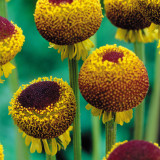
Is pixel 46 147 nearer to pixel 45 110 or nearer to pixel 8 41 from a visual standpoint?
pixel 45 110

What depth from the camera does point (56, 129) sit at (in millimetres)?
790

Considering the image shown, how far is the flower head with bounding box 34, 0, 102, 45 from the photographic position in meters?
0.78

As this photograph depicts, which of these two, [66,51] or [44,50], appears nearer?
[66,51]

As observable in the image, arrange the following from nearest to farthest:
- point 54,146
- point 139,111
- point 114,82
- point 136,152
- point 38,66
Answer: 1. point 136,152
2. point 114,82
3. point 54,146
4. point 139,111
5. point 38,66

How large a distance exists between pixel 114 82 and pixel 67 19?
146 millimetres

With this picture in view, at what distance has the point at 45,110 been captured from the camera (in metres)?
0.79

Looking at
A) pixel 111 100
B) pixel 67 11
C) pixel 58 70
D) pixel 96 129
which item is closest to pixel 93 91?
pixel 111 100

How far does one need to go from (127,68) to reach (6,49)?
23 cm

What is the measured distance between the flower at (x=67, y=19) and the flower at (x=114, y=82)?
2.4 inches

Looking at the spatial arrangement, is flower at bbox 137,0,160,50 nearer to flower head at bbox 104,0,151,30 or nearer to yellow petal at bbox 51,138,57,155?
flower head at bbox 104,0,151,30

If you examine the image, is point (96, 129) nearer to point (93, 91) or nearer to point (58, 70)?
point (93, 91)

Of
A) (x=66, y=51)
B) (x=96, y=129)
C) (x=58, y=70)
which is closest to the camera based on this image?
(x=66, y=51)

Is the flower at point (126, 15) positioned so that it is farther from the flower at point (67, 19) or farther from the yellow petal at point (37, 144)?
the yellow petal at point (37, 144)

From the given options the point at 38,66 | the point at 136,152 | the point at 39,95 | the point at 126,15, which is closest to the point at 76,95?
the point at 39,95
